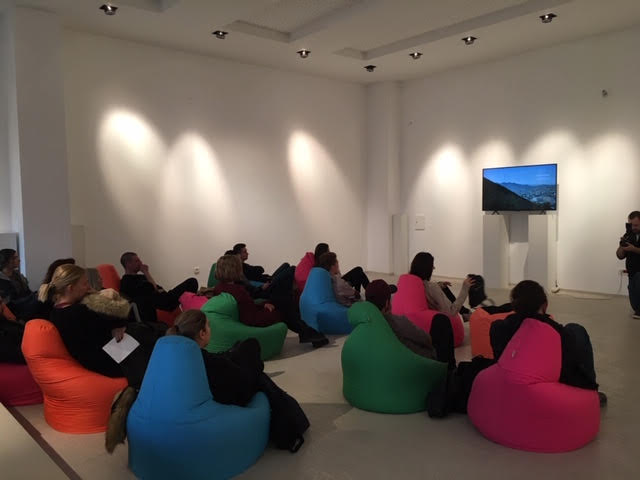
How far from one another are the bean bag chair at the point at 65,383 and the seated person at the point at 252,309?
1572 millimetres

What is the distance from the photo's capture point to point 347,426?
11.4ft

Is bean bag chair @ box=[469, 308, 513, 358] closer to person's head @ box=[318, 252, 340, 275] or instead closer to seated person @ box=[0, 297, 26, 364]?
person's head @ box=[318, 252, 340, 275]

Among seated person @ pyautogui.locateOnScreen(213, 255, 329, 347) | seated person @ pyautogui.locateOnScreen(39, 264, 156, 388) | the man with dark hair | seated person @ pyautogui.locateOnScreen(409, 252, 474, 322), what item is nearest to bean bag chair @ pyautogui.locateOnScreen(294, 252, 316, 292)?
seated person @ pyautogui.locateOnScreen(213, 255, 329, 347)

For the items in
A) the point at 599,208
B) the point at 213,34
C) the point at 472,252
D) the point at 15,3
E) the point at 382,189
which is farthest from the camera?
the point at 382,189

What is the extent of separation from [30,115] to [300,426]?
512cm

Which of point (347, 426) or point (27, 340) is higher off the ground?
point (27, 340)

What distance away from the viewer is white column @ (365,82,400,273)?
34.6 feet

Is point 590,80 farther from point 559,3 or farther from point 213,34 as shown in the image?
point 213,34

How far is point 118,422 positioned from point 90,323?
86 centimetres

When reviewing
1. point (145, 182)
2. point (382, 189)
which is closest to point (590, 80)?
point (382, 189)

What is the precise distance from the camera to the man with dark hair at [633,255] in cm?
655

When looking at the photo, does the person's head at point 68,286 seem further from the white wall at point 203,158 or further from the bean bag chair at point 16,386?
the white wall at point 203,158

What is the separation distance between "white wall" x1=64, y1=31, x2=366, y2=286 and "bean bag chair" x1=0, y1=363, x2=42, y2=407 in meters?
3.89

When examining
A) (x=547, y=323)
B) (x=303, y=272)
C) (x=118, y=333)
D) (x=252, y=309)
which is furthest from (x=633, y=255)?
(x=118, y=333)
